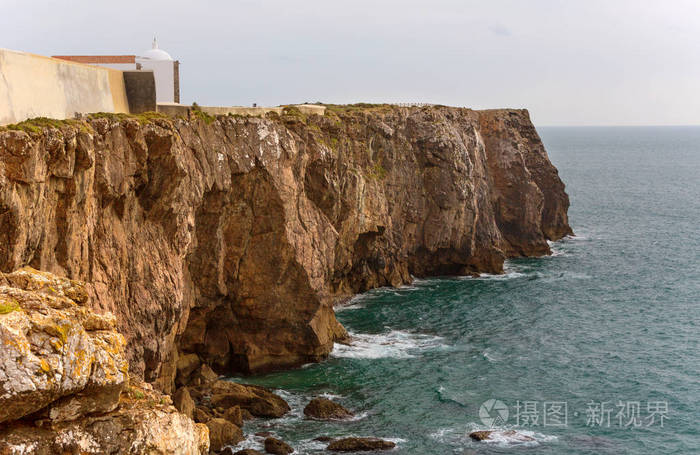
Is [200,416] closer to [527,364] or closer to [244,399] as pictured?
[244,399]

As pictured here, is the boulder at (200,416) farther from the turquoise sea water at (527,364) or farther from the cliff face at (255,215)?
the turquoise sea water at (527,364)

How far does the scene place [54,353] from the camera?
14219mm

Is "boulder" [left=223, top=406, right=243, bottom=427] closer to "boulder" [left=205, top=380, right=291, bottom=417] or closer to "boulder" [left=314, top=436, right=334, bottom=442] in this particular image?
"boulder" [left=205, top=380, right=291, bottom=417]

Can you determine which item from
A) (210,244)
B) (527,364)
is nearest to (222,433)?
(210,244)

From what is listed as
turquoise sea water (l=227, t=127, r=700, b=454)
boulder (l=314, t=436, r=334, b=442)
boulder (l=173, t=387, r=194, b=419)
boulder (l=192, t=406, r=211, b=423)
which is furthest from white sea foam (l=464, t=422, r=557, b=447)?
boulder (l=173, t=387, r=194, b=419)

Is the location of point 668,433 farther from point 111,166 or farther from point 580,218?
point 580,218

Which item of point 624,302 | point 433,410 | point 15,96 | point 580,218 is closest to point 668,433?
point 433,410

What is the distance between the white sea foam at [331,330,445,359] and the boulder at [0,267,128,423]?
42.7 meters

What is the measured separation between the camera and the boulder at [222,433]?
40.5 m

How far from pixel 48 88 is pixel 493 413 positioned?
31840 mm

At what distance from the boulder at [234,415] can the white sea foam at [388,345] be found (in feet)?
47.8

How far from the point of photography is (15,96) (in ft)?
94.5

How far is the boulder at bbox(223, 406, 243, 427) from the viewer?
43750 mm

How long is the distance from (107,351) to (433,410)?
35.1 m
